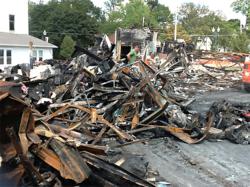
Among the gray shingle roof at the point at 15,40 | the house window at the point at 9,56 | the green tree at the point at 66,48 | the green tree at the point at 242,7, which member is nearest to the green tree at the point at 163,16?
the green tree at the point at 242,7

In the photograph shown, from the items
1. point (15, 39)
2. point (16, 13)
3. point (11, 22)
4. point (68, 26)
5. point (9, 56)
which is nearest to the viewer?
point (9, 56)

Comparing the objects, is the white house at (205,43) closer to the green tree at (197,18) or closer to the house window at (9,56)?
the green tree at (197,18)

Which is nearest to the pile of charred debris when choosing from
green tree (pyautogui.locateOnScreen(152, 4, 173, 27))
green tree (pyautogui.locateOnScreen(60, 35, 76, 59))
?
green tree (pyautogui.locateOnScreen(60, 35, 76, 59))

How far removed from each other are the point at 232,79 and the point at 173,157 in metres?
14.8

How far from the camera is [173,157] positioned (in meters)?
7.02

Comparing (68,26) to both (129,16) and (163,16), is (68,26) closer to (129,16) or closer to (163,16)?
(129,16)

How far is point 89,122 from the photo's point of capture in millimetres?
7340

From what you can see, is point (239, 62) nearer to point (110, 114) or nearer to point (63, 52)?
point (110, 114)

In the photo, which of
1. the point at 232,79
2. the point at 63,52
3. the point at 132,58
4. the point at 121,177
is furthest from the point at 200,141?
the point at 63,52

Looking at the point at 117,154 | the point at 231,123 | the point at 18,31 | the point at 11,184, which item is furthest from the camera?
the point at 18,31

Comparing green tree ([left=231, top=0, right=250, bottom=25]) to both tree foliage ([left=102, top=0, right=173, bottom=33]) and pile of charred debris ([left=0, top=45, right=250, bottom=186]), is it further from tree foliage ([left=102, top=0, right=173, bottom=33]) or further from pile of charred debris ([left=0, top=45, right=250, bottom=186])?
pile of charred debris ([left=0, top=45, right=250, bottom=186])

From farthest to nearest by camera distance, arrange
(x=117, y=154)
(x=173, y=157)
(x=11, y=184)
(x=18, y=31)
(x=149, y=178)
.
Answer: (x=18, y=31) < (x=173, y=157) < (x=117, y=154) < (x=149, y=178) < (x=11, y=184)

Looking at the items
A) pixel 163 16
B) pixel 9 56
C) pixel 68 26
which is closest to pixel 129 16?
pixel 163 16

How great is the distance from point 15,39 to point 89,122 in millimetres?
29888
